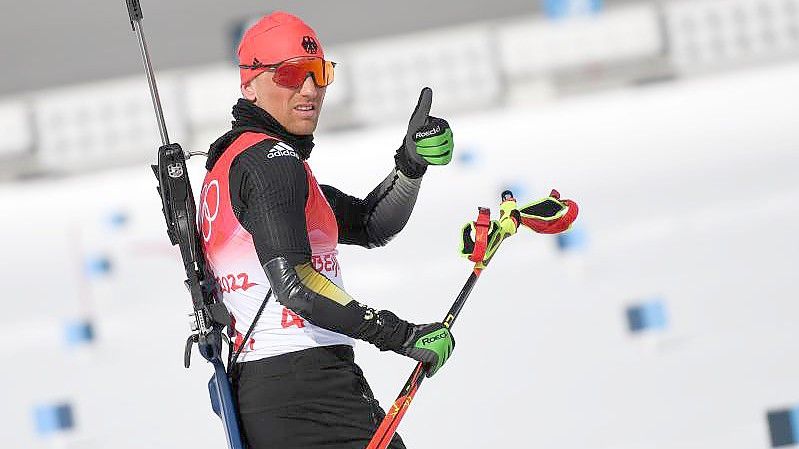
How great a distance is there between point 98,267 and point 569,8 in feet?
15.9

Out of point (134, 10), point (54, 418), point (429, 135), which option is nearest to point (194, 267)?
point (429, 135)

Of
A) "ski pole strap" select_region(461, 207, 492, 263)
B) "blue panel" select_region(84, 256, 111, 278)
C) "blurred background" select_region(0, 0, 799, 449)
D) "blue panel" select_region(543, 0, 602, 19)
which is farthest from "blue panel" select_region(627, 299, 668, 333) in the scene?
"blue panel" select_region(543, 0, 602, 19)

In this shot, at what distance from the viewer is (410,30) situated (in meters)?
11.9

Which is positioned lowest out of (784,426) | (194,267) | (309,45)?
(784,426)

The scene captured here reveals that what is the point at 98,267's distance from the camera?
22.3 ft

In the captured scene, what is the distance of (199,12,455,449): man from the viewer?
205cm

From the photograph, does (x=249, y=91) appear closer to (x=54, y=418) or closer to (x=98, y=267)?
(x=54, y=418)

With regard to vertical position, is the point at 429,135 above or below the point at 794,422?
above

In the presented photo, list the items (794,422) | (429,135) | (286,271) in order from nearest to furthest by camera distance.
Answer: (286,271)
(429,135)
(794,422)

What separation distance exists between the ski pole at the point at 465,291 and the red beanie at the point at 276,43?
46 cm

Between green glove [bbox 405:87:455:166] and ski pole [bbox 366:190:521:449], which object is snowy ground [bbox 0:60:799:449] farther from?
green glove [bbox 405:87:455:166]

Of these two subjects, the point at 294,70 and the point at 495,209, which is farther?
the point at 495,209

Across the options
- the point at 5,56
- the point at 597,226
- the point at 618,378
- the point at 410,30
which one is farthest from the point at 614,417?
the point at 5,56

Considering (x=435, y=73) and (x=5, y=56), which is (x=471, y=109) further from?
(x=5, y=56)
